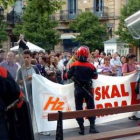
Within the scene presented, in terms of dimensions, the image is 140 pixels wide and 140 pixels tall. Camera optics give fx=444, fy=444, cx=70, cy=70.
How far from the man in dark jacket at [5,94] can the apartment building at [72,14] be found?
43.1 meters

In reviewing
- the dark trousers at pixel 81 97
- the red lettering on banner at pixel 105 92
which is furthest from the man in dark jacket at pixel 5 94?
the red lettering on banner at pixel 105 92

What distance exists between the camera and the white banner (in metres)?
9.00

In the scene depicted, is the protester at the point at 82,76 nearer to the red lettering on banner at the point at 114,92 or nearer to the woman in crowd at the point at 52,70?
the red lettering on banner at the point at 114,92

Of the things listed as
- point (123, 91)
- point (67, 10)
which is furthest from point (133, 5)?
point (123, 91)

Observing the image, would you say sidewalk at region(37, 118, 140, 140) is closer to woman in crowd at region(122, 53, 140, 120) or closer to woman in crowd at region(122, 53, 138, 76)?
woman in crowd at region(122, 53, 140, 120)

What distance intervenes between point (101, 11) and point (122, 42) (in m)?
12.2

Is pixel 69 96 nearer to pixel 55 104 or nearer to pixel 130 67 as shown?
pixel 55 104

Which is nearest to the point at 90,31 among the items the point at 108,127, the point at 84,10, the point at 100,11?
the point at 100,11

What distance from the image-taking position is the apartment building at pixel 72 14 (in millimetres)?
48094

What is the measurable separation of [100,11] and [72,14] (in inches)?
133

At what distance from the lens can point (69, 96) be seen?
31.1 ft

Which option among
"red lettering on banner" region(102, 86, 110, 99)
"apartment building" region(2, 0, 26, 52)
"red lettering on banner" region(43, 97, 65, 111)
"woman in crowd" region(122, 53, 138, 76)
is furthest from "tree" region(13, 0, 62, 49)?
"red lettering on banner" region(43, 97, 65, 111)

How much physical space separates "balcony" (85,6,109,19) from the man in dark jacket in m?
45.4

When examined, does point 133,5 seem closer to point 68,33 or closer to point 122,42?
point 122,42
